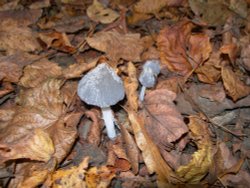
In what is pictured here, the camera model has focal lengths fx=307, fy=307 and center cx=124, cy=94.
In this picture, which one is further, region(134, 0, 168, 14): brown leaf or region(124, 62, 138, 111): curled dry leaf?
region(134, 0, 168, 14): brown leaf

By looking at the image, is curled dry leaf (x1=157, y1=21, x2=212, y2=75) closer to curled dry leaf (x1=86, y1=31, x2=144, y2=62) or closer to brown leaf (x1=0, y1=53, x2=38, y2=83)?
curled dry leaf (x1=86, y1=31, x2=144, y2=62)

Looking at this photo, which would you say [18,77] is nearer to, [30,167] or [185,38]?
[30,167]

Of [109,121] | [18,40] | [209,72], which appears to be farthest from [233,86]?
[18,40]

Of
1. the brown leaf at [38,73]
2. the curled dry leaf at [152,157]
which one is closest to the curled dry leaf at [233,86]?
the curled dry leaf at [152,157]

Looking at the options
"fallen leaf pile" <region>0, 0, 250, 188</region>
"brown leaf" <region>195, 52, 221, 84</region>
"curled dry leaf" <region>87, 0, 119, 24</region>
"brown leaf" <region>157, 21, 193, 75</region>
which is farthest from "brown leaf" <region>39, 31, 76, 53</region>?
"brown leaf" <region>195, 52, 221, 84</region>

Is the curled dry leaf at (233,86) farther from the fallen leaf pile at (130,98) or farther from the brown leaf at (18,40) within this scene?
the brown leaf at (18,40)

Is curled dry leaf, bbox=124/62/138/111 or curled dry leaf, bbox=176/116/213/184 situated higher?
curled dry leaf, bbox=124/62/138/111

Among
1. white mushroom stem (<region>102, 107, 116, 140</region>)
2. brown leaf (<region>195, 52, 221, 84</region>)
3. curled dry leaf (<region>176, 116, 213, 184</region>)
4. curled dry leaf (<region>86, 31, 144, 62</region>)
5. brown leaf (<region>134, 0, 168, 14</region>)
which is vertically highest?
brown leaf (<region>134, 0, 168, 14</region>)
